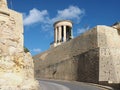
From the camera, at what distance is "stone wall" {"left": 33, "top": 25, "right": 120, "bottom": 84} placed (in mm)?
30094

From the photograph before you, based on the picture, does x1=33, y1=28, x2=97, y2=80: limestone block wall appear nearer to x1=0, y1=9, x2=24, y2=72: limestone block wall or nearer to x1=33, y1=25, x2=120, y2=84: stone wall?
x1=33, y1=25, x2=120, y2=84: stone wall

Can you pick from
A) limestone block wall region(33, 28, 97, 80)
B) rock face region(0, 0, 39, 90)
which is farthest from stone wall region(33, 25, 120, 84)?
rock face region(0, 0, 39, 90)

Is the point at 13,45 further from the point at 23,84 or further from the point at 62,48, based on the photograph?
the point at 62,48

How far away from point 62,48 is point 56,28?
10.9 metres

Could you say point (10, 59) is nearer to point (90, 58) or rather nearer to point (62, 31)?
point (90, 58)

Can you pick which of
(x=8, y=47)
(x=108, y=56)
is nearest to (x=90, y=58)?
(x=108, y=56)

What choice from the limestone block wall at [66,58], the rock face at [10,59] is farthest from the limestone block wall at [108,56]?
the rock face at [10,59]

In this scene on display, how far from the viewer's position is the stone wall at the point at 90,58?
3009 cm

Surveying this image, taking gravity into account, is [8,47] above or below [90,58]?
below

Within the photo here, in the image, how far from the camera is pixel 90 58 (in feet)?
106

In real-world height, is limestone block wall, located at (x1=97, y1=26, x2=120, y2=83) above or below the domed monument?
below

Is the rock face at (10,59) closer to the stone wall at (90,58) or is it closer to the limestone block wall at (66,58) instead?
the stone wall at (90,58)

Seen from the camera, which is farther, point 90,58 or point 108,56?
point 90,58

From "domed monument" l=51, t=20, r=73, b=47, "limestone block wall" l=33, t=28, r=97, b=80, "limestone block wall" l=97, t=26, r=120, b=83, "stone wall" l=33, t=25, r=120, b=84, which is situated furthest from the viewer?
"domed monument" l=51, t=20, r=73, b=47
